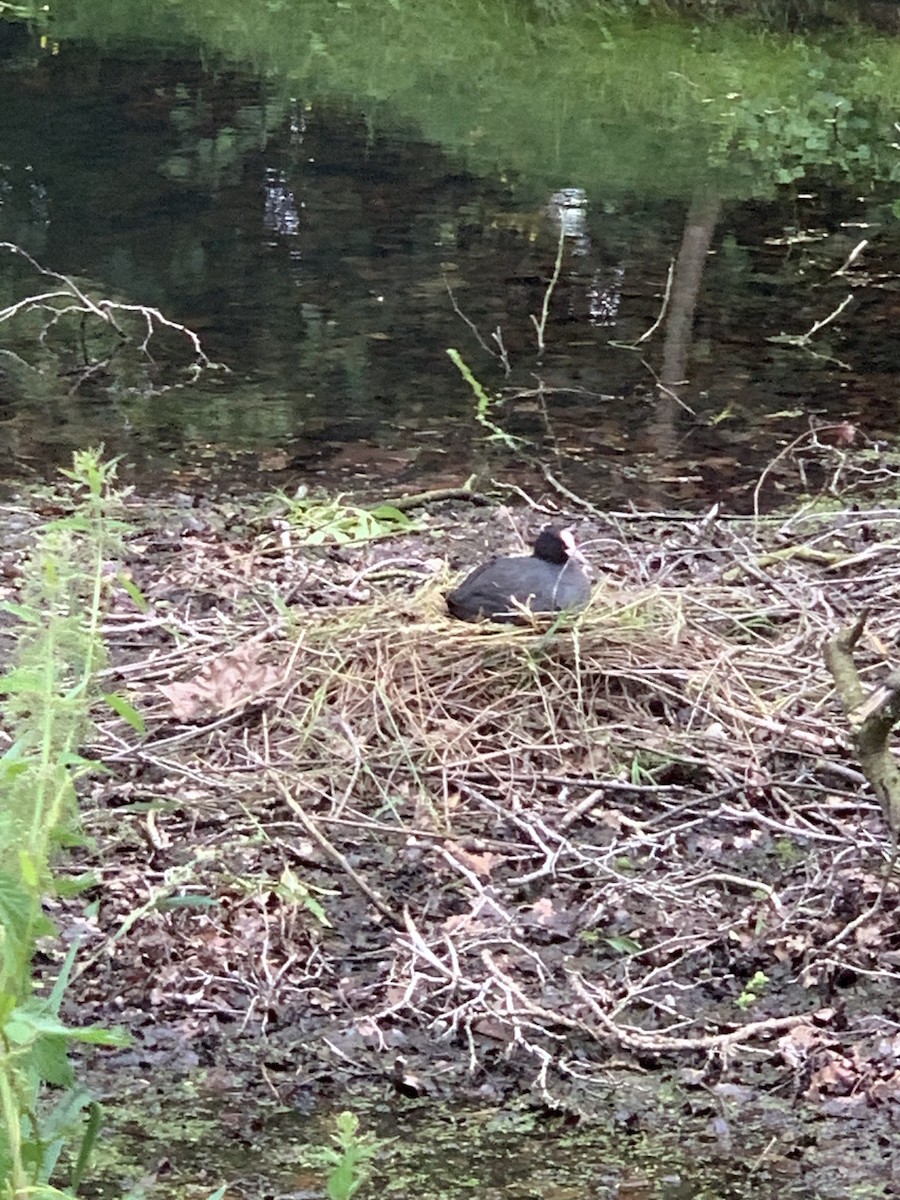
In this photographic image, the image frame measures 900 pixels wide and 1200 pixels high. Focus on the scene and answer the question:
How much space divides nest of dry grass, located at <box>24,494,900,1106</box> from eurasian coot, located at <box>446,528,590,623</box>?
98 mm

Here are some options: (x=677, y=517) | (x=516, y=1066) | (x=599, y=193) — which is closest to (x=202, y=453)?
(x=677, y=517)

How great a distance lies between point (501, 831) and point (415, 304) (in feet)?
18.8

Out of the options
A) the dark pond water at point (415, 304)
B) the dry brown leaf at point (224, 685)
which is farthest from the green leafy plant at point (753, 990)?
the dark pond water at point (415, 304)

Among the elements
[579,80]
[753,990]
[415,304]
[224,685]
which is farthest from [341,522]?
[579,80]

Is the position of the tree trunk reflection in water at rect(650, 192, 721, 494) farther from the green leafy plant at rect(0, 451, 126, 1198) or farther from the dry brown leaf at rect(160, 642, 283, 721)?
the green leafy plant at rect(0, 451, 126, 1198)

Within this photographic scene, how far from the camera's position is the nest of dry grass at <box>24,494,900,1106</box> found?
3816 mm

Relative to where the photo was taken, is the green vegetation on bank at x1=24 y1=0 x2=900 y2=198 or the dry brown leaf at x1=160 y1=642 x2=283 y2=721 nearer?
the dry brown leaf at x1=160 y1=642 x2=283 y2=721

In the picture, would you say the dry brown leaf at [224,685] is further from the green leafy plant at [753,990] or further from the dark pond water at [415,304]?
the dark pond water at [415,304]

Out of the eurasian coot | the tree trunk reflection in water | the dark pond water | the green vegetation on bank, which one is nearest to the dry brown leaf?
the eurasian coot

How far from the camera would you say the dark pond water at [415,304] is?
7.88 m

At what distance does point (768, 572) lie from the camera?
583cm

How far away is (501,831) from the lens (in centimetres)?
450

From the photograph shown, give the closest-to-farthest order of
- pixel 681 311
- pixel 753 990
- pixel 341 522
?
pixel 753 990, pixel 341 522, pixel 681 311

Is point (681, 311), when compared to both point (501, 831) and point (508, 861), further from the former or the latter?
point (508, 861)
